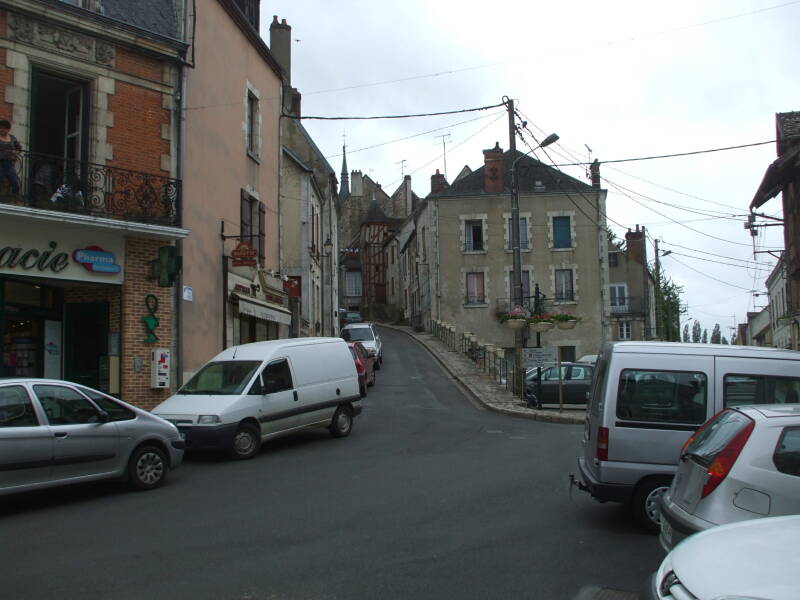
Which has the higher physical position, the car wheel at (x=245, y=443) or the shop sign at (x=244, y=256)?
the shop sign at (x=244, y=256)

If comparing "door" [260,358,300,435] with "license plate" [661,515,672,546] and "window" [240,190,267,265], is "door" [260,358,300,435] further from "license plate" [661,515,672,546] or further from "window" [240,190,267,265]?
"license plate" [661,515,672,546]

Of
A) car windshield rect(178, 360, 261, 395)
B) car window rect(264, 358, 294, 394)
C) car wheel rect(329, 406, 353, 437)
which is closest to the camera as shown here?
car windshield rect(178, 360, 261, 395)

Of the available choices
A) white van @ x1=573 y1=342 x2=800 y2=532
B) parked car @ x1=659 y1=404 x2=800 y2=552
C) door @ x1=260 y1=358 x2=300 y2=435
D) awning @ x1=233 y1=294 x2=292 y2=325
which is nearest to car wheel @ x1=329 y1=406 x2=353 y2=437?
door @ x1=260 y1=358 x2=300 y2=435

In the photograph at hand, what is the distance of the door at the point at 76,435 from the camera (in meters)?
8.37

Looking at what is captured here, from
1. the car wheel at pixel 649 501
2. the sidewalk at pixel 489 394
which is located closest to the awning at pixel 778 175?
the sidewalk at pixel 489 394

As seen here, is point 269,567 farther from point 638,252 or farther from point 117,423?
point 638,252

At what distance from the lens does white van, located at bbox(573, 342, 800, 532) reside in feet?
23.5

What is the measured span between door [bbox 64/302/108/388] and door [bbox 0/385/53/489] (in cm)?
725

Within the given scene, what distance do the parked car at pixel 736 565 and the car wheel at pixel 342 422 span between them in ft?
35.4

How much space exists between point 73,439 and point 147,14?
449 inches

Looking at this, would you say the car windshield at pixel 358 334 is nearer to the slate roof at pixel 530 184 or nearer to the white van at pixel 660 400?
the slate roof at pixel 530 184

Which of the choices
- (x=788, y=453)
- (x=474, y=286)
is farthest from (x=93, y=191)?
(x=474, y=286)

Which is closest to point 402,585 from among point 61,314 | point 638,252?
point 61,314

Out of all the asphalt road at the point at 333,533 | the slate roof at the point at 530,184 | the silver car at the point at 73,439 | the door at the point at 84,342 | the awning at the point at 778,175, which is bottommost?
the asphalt road at the point at 333,533
